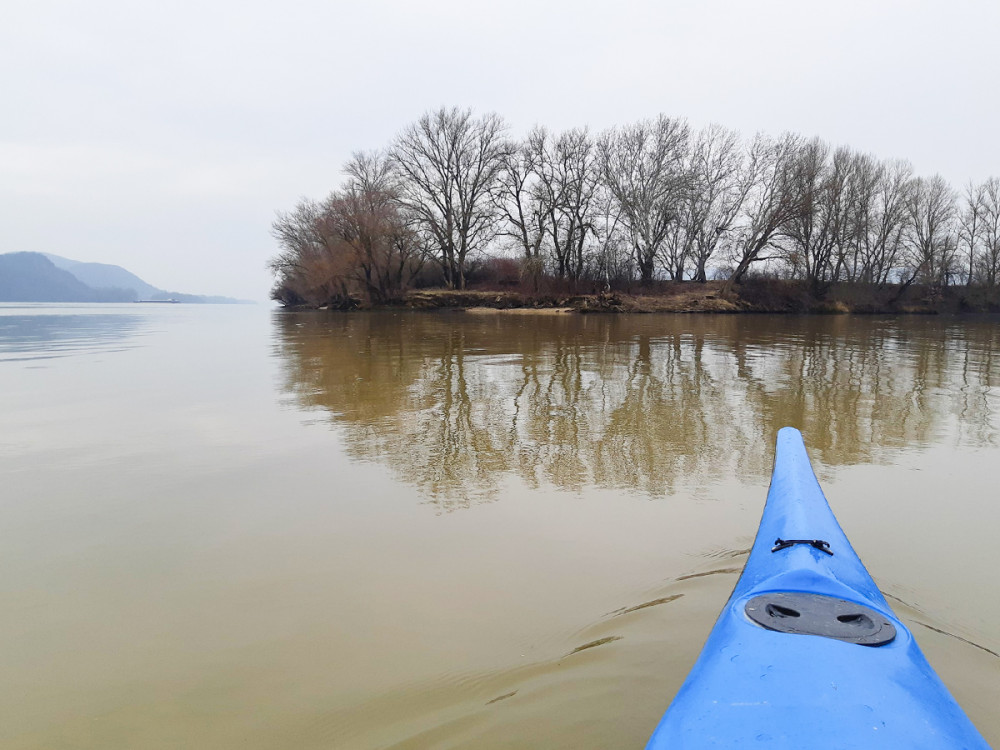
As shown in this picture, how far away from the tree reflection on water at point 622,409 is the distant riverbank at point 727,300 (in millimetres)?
24779

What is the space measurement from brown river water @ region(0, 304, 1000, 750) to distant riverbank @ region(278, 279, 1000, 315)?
30319 millimetres

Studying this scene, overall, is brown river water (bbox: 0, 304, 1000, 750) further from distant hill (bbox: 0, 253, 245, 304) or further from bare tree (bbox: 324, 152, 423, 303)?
distant hill (bbox: 0, 253, 245, 304)

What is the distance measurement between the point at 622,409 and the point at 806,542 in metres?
4.54

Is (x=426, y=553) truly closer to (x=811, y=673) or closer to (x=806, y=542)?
(x=806, y=542)

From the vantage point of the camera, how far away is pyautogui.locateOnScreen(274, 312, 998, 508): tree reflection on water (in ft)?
15.1

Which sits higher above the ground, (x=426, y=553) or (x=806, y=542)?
(x=806, y=542)

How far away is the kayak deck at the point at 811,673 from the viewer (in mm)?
1222

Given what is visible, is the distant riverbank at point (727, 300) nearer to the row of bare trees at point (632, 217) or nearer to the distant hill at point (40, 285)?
the row of bare trees at point (632, 217)

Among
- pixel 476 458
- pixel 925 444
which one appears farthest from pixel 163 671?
pixel 925 444

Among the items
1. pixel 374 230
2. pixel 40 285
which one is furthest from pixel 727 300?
pixel 40 285

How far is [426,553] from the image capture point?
3131 millimetres

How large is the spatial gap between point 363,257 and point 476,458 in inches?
1492

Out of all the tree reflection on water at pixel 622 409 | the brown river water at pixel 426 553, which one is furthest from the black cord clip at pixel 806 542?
the tree reflection on water at pixel 622 409

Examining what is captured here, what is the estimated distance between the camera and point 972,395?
7.58m
